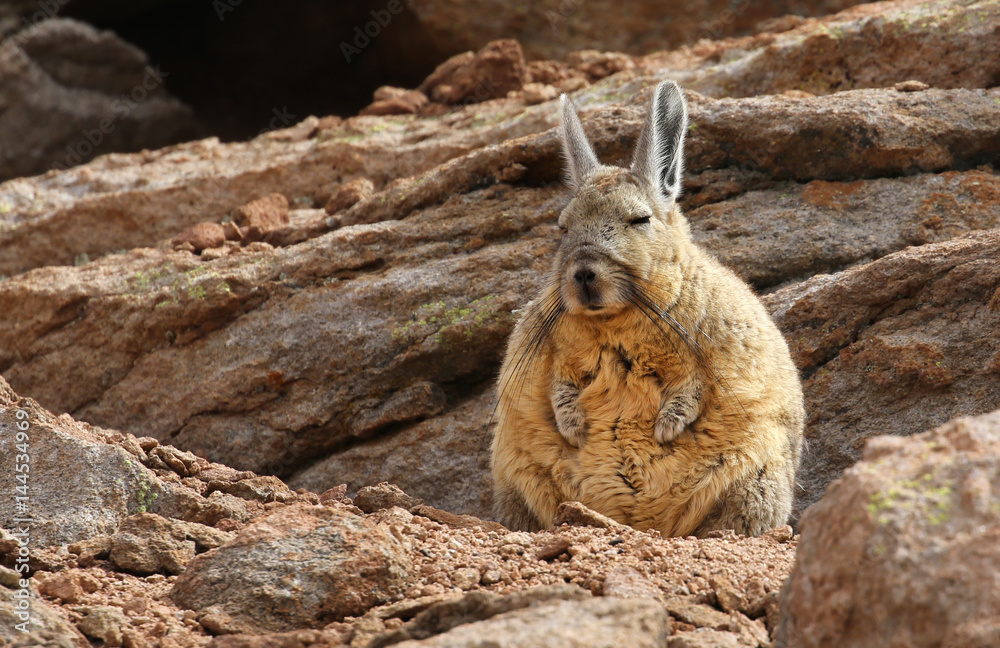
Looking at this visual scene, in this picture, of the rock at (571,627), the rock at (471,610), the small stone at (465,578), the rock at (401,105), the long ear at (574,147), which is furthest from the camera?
the rock at (401,105)

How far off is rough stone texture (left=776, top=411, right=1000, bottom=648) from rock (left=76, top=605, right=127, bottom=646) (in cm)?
241

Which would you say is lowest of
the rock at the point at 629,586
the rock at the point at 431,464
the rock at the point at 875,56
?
the rock at the point at 431,464

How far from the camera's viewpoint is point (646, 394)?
5707 millimetres

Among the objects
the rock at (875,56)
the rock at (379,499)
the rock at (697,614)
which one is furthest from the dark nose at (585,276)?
the rock at (875,56)

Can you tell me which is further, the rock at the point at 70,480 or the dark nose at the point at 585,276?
the dark nose at the point at 585,276

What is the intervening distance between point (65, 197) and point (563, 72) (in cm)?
578

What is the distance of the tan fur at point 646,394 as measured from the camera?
553cm

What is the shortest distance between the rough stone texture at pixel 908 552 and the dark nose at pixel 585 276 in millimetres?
2621

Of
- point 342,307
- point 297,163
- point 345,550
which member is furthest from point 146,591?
point 297,163

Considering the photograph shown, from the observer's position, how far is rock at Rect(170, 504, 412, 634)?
3.74 m

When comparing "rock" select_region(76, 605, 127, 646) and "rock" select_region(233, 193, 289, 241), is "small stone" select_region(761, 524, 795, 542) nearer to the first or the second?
"rock" select_region(76, 605, 127, 646)

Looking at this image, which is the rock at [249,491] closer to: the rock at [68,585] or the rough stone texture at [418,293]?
the rock at [68,585]

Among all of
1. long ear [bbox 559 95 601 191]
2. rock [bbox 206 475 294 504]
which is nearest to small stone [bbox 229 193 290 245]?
long ear [bbox 559 95 601 191]

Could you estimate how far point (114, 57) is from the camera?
13.8 meters
